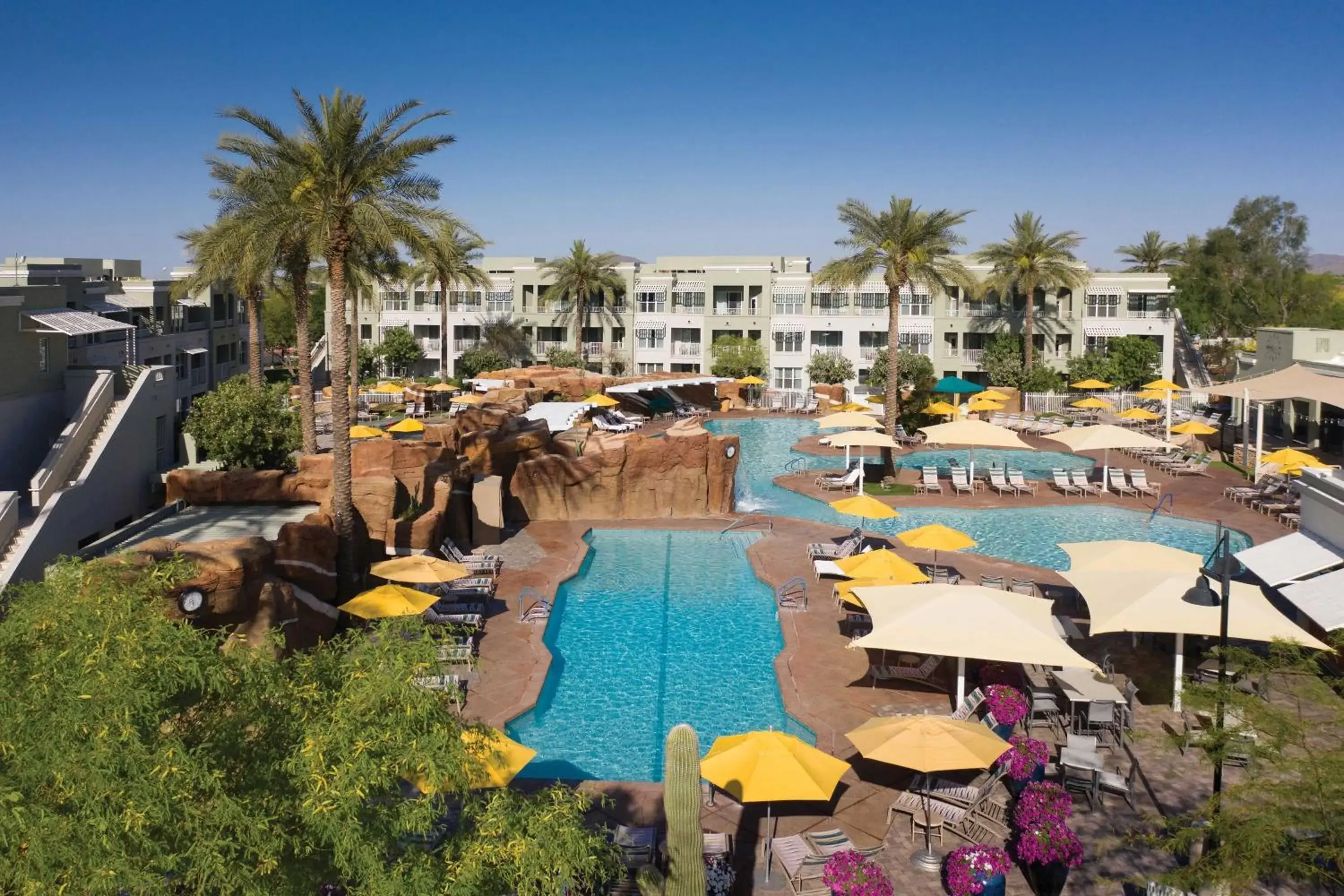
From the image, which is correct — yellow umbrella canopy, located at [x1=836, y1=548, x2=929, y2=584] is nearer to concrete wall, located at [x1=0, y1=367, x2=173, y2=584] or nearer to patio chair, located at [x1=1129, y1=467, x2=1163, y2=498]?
concrete wall, located at [x1=0, y1=367, x2=173, y2=584]

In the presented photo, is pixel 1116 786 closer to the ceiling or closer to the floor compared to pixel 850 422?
closer to the floor

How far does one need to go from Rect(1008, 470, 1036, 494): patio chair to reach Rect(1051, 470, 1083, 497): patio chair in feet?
2.04

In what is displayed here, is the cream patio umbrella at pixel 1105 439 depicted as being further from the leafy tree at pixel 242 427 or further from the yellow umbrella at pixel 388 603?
the leafy tree at pixel 242 427

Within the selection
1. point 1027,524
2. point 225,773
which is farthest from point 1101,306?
point 225,773

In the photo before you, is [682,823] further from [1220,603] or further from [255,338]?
[255,338]

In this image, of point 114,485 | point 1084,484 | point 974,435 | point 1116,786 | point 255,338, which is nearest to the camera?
point 1116,786

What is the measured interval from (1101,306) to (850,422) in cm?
3154

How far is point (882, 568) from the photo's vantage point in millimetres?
18094

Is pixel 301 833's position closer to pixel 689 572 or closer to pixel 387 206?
pixel 387 206

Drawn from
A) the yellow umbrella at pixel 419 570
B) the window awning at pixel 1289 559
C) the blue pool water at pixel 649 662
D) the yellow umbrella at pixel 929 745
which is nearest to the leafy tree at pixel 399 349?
the blue pool water at pixel 649 662

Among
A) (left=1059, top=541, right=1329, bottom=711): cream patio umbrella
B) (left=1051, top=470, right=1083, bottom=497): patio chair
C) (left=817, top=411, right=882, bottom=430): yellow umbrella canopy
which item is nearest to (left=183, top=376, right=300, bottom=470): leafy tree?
(left=817, top=411, right=882, bottom=430): yellow umbrella canopy

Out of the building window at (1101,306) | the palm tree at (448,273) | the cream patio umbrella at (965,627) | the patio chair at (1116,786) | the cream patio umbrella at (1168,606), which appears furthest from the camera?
the building window at (1101,306)

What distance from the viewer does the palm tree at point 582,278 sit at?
62.3 m

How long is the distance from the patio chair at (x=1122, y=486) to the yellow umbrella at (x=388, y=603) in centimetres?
2231
